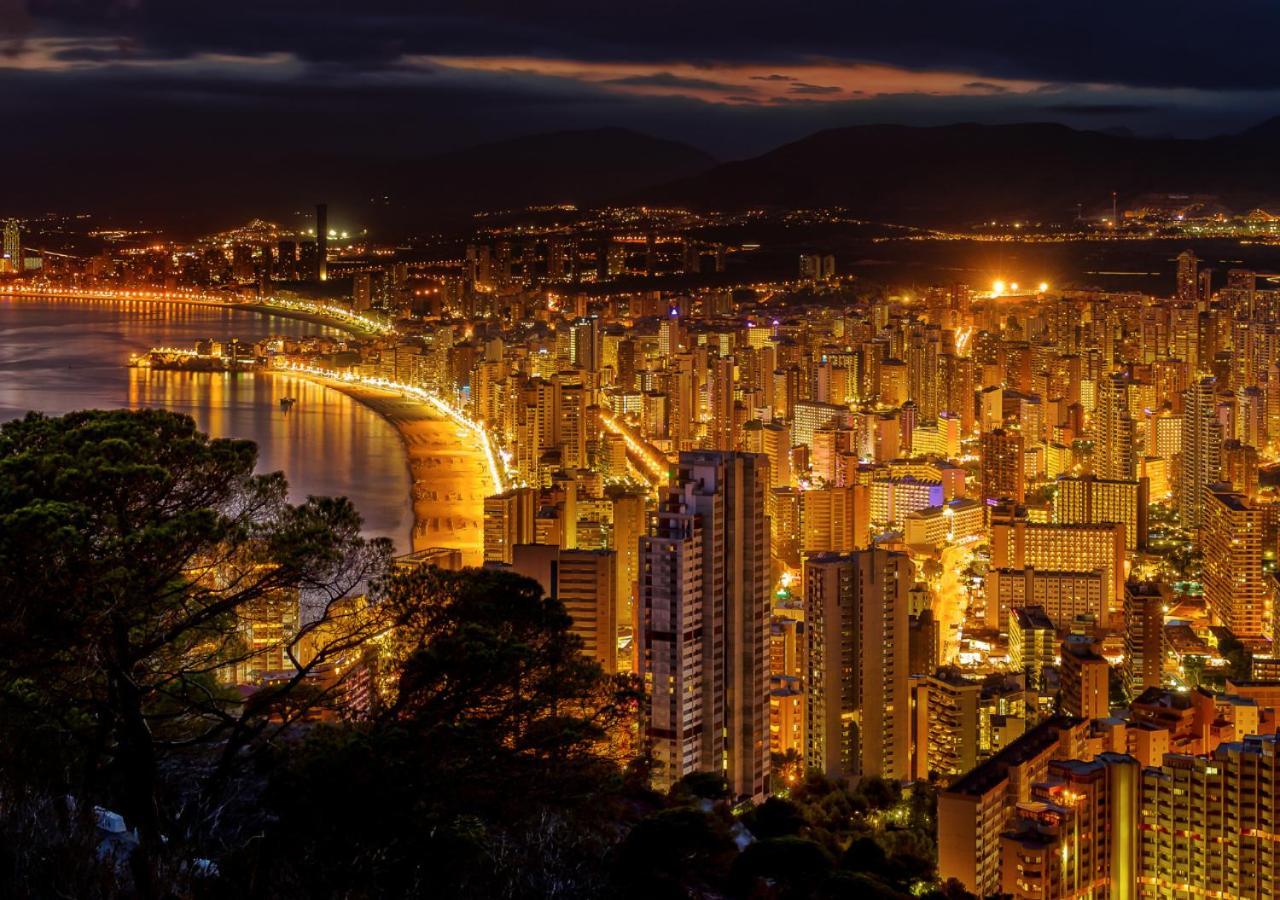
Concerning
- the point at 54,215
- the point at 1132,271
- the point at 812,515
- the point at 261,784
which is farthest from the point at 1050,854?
the point at 54,215

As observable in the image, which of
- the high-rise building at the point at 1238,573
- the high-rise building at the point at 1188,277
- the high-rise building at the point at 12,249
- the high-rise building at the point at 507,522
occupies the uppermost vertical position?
the high-rise building at the point at 12,249

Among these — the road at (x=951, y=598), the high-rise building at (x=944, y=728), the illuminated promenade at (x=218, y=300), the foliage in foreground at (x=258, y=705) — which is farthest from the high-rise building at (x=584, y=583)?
the illuminated promenade at (x=218, y=300)

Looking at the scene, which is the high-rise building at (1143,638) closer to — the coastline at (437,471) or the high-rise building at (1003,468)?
the coastline at (437,471)

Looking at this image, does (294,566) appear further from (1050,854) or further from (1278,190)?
(1278,190)

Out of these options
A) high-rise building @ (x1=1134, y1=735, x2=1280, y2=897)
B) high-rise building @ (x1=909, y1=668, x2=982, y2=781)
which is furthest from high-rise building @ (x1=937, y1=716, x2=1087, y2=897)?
Result: high-rise building @ (x1=909, y1=668, x2=982, y2=781)

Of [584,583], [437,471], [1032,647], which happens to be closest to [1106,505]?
[1032,647]

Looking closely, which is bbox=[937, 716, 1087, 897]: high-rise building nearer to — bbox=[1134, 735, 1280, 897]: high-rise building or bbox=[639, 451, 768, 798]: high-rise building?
bbox=[1134, 735, 1280, 897]: high-rise building
